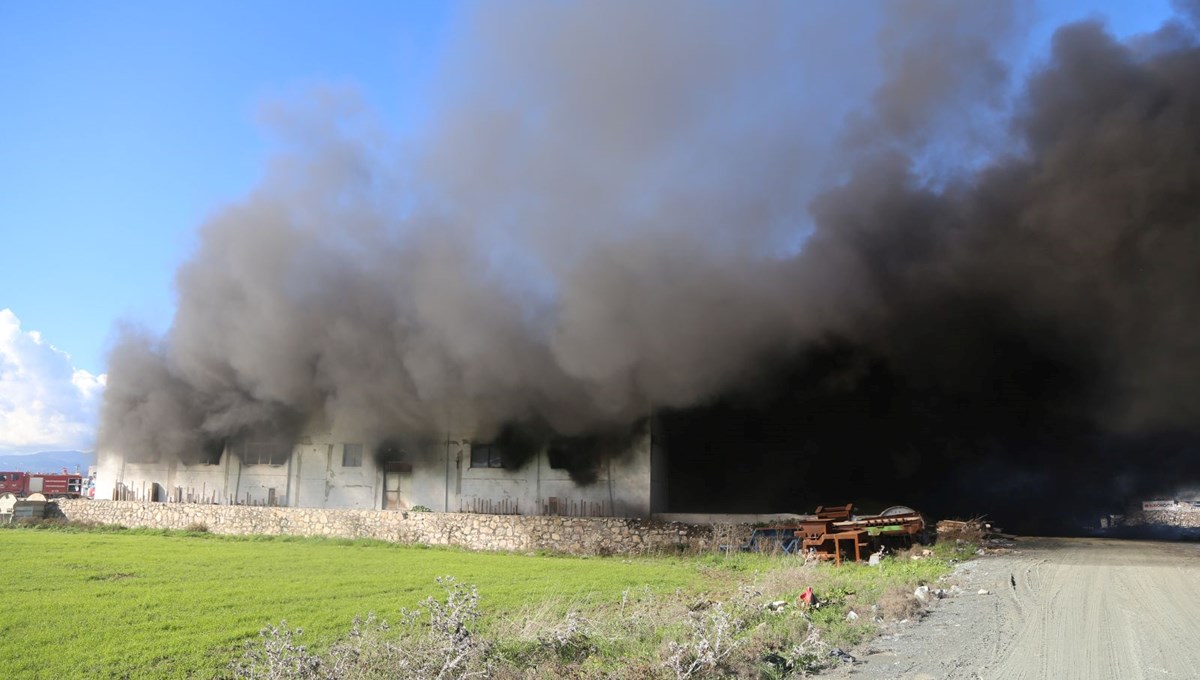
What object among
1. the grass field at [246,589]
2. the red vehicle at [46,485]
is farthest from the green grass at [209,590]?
the red vehicle at [46,485]

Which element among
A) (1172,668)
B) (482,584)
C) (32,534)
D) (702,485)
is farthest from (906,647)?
(32,534)

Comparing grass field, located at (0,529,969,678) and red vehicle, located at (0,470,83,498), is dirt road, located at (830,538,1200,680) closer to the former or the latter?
grass field, located at (0,529,969,678)

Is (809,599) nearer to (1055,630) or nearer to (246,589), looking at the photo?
(1055,630)

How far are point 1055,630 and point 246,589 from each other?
12.3 m

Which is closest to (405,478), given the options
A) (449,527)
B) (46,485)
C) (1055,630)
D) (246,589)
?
(449,527)

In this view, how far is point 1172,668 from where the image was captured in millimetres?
7664

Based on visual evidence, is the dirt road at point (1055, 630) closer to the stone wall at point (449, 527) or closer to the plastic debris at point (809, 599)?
the plastic debris at point (809, 599)

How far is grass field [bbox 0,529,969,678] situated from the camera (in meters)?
9.03

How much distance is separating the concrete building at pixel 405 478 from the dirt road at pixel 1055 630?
12.7 m

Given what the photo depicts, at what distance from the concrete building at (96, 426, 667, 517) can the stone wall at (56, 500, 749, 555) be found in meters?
2.56

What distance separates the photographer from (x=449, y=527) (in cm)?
2561

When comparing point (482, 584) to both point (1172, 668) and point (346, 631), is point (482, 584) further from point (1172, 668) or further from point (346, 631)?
point (1172, 668)

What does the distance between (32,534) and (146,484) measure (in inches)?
393

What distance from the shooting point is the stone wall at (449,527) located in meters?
22.7
